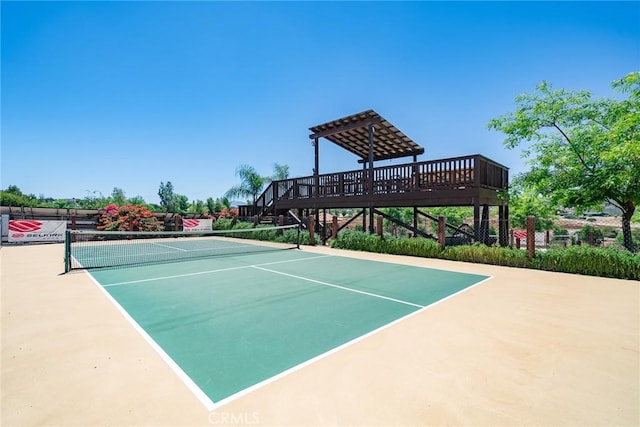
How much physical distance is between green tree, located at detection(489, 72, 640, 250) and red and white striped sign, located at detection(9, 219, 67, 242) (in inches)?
992

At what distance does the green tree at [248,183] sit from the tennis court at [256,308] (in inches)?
953

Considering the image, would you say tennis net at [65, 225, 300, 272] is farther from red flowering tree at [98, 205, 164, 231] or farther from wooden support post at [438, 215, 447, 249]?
wooden support post at [438, 215, 447, 249]

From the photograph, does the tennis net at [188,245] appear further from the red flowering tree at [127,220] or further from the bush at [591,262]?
the bush at [591,262]

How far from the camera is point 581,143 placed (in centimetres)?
908

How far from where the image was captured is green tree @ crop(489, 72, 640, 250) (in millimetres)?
7807

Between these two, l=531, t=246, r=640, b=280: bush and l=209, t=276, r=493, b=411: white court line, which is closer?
l=209, t=276, r=493, b=411: white court line

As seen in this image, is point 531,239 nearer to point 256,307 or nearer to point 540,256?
point 540,256

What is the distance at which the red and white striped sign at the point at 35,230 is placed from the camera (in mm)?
17281

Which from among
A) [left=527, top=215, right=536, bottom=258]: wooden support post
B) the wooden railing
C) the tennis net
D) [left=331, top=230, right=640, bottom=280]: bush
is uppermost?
the wooden railing

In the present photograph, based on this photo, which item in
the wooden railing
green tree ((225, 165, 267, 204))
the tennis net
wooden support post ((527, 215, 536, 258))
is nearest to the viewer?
wooden support post ((527, 215, 536, 258))

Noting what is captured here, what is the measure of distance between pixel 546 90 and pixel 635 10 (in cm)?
283

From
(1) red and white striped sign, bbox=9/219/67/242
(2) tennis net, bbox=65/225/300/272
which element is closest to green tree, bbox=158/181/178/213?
(2) tennis net, bbox=65/225/300/272

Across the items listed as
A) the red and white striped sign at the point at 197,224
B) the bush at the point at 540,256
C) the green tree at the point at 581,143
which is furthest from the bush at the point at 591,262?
the red and white striped sign at the point at 197,224

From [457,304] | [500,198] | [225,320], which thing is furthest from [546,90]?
[225,320]
